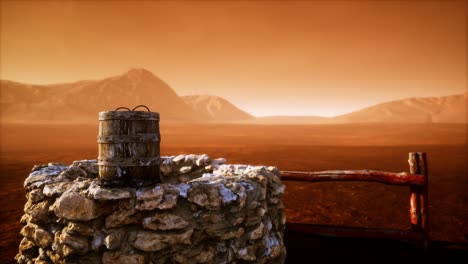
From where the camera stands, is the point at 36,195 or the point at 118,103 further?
the point at 118,103

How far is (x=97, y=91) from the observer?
113 meters

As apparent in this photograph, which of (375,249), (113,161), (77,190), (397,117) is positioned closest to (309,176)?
(375,249)

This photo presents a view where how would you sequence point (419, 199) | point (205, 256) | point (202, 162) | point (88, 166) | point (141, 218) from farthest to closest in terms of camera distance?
point (202, 162), point (419, 199), point (88, 166), point (205, 256), point (141, 218)

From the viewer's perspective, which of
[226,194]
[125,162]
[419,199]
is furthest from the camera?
[419,199]

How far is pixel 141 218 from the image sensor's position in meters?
3.01

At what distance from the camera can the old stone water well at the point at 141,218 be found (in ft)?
9.57

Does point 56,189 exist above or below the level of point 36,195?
above

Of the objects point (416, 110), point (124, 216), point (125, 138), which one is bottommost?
point (124, 216)

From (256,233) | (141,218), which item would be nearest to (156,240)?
(141,218)

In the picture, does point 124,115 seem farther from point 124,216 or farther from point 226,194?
point 226,194

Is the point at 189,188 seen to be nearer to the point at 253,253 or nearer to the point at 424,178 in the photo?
the point at 253,253

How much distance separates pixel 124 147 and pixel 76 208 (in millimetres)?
904

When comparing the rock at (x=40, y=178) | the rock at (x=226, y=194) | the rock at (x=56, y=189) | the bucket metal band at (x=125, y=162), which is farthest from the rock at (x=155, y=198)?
the rock at (x=40, y=178)

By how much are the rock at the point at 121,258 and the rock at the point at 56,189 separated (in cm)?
111
